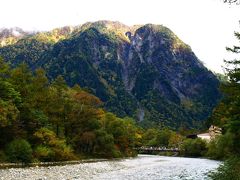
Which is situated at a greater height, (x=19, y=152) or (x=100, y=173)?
(x=19, y=152)

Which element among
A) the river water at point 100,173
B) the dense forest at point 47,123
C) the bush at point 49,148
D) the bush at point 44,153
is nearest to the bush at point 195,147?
the dense forest at point 47,123

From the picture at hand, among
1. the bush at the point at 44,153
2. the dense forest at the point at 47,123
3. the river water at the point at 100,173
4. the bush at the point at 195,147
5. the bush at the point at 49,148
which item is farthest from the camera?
the bush at the point at 195,147

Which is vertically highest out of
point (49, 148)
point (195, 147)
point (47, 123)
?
point (47, 123)

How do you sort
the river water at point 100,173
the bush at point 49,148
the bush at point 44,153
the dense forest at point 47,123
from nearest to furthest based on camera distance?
the river water at point 100,173 → the dense forest at point 47,123 → the bush at point 44,153 → the bush at point 49,148

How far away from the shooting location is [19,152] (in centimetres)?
5709

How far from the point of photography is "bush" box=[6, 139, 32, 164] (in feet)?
186

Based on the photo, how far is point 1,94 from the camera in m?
60.6

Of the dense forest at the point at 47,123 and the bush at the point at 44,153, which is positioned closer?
the dense forest at the point at 47,123

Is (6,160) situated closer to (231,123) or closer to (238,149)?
(231,123)

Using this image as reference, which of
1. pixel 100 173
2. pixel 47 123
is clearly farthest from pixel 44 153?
pixel 100 173

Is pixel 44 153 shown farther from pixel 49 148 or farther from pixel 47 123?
pixel 47 123

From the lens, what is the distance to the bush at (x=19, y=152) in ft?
186

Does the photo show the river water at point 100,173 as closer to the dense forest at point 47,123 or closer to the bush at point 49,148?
the bush at point 49,148

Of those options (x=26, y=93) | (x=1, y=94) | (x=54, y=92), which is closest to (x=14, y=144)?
(x=1, y=94)
